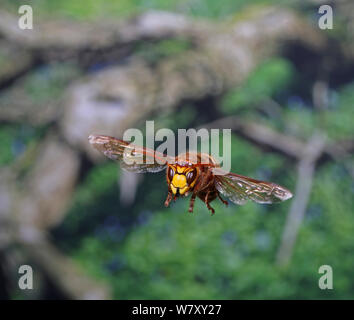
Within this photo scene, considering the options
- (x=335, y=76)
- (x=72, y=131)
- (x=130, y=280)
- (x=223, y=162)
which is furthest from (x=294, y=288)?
(x=223, y=162)

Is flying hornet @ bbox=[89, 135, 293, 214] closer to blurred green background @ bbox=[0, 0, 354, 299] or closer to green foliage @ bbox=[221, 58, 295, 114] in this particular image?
blurred green background @ bbox=[0, 0, 354, 299]

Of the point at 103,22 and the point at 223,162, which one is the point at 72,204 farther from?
the point at 223,162
